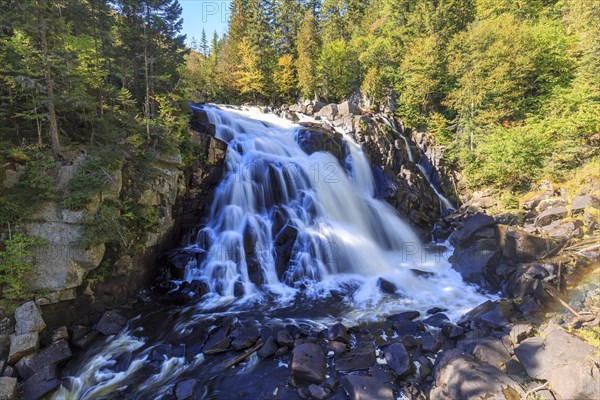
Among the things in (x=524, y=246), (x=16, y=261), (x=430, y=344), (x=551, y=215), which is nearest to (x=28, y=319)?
(x=16, y=261)

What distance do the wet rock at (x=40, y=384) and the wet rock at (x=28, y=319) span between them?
1141 millimetres

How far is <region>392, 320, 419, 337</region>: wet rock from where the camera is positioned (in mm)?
8281

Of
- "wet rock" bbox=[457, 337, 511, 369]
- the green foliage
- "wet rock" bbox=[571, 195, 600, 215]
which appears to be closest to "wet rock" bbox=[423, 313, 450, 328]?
"wet rock" bbox=[457, 337, 511, 369]

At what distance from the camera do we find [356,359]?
7.09m

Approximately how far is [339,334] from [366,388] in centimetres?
176

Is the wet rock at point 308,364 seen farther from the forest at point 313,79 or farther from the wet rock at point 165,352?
the forest at point 313,79

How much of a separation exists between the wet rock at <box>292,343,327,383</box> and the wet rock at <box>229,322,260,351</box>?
58.0 inches

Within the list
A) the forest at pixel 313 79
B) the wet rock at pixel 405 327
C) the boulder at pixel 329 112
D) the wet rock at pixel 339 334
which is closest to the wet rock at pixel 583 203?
the forest at pixel 313 79

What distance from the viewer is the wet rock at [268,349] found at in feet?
24.7

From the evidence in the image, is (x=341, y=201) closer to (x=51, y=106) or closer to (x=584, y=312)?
(x=584, y=312)

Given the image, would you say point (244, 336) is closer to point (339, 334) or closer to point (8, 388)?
point (339, 334)

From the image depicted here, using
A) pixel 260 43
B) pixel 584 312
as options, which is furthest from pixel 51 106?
pixel 260 43

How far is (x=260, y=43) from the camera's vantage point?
31.8 m

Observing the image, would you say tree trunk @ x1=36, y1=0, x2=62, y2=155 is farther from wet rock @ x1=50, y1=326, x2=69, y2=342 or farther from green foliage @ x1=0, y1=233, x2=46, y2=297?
wet rock @ x1=50, y1=326, x2=69, y2=342
